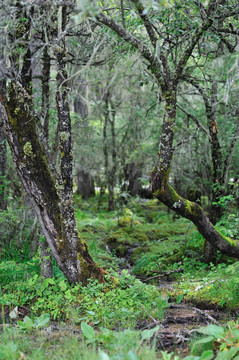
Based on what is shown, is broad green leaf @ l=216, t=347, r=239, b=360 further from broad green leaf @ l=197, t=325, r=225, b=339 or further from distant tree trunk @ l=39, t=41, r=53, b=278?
distant tree trunk @ l=39, t=41, r=53, b=278

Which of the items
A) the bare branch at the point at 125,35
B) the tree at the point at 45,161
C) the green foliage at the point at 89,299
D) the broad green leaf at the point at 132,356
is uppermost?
the bare branch at the point at 125,35

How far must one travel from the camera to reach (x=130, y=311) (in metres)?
3.49

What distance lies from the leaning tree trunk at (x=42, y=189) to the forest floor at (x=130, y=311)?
284mm

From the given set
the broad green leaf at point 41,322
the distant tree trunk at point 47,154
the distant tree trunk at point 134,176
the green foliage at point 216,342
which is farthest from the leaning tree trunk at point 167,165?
the distant tree trunk at point 134,176

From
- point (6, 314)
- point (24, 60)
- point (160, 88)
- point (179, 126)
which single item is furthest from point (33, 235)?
point (179, 126)

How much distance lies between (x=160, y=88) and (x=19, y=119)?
1.74m

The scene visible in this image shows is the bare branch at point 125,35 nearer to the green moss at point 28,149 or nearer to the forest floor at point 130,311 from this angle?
the green moss at point 28,149

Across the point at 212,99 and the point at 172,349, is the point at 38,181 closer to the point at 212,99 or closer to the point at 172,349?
the point at 172,349

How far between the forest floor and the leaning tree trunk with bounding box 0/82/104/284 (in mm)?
284

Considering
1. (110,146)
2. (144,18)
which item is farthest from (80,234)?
(110,146)

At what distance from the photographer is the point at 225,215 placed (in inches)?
217

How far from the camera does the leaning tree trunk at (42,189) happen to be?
3848 millimetres

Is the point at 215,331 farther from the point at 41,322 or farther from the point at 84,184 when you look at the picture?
the point at 84,184

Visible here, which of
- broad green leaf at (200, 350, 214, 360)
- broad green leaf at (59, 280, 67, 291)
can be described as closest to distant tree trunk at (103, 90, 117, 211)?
broad green leaf at (59, 280, 67, 291)
